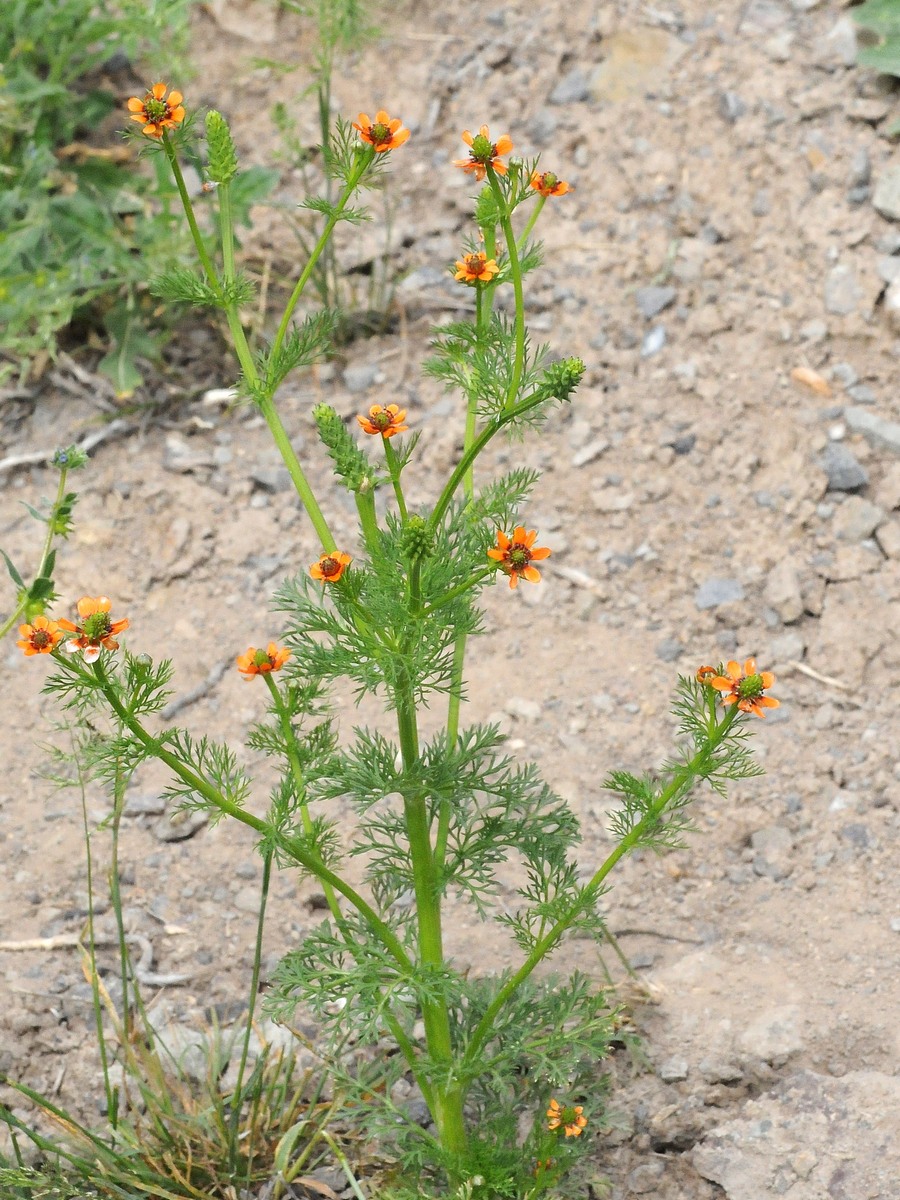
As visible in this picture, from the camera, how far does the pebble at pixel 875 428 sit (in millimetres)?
3645

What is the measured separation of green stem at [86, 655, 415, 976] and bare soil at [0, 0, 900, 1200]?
2.29 feet

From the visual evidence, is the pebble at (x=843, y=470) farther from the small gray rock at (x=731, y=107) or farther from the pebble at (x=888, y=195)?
the small gray rock at (x=731, y=107)

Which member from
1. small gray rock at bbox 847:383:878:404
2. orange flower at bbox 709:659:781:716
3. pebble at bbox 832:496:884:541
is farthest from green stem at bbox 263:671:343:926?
small gray rock at bbox 847:383:878:404

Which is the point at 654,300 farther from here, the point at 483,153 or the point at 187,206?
the point at 187,206

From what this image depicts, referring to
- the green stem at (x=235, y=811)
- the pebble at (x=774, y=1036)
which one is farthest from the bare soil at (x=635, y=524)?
the green stem at (x=235, y=811)

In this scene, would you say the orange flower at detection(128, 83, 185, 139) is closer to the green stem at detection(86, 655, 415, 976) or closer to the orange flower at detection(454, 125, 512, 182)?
the orange flower at detection(454, 125, 512, 182)

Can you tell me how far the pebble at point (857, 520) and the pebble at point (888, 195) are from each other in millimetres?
980

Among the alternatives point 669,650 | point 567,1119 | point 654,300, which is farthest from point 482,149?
point 654,300

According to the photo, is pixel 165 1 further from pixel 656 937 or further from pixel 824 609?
pixel 656 937

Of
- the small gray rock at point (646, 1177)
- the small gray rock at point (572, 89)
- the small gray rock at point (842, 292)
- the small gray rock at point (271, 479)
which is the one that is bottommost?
the small gray rock at point (646, 1177)

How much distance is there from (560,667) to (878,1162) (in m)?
1.47

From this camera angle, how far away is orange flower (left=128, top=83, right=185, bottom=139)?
6.17 feet

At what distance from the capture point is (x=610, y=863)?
6.60 ft

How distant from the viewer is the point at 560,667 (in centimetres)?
347
